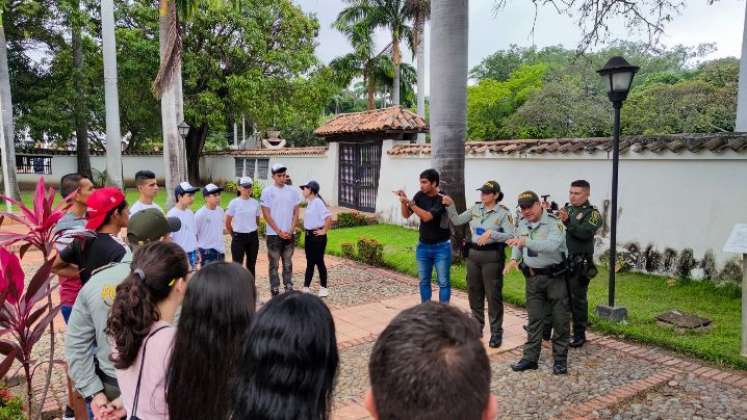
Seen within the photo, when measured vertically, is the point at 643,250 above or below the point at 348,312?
above

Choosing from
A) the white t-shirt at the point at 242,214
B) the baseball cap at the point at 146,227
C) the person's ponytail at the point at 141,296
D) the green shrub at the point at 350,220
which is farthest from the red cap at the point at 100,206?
the green shrub at the point at 350,220

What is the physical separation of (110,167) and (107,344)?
1255 centimetres

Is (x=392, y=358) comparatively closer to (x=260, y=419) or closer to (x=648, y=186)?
(x=260, y=419)

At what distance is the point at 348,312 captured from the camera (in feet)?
22.3

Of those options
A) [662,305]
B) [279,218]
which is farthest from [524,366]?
[279,218]

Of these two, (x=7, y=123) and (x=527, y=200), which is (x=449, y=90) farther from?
(x=7, y=123)

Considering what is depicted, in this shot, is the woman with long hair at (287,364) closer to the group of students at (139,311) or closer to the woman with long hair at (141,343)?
the group of students at (139,311)

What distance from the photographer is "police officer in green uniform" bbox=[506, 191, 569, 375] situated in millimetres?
4684

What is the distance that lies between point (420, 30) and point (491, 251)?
68.1ft

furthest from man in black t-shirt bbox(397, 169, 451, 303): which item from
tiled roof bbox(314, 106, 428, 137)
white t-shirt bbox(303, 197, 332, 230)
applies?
tiled roof bbox(314, 106, 428, 137)

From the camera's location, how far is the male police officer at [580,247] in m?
5.33

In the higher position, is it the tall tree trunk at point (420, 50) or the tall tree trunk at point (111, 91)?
the tall tree trunk at point (420, 50)

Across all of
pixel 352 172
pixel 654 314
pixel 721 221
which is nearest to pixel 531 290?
pixel 654 314

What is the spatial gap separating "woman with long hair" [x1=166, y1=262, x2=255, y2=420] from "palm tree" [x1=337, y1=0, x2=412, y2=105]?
78.8 feet
